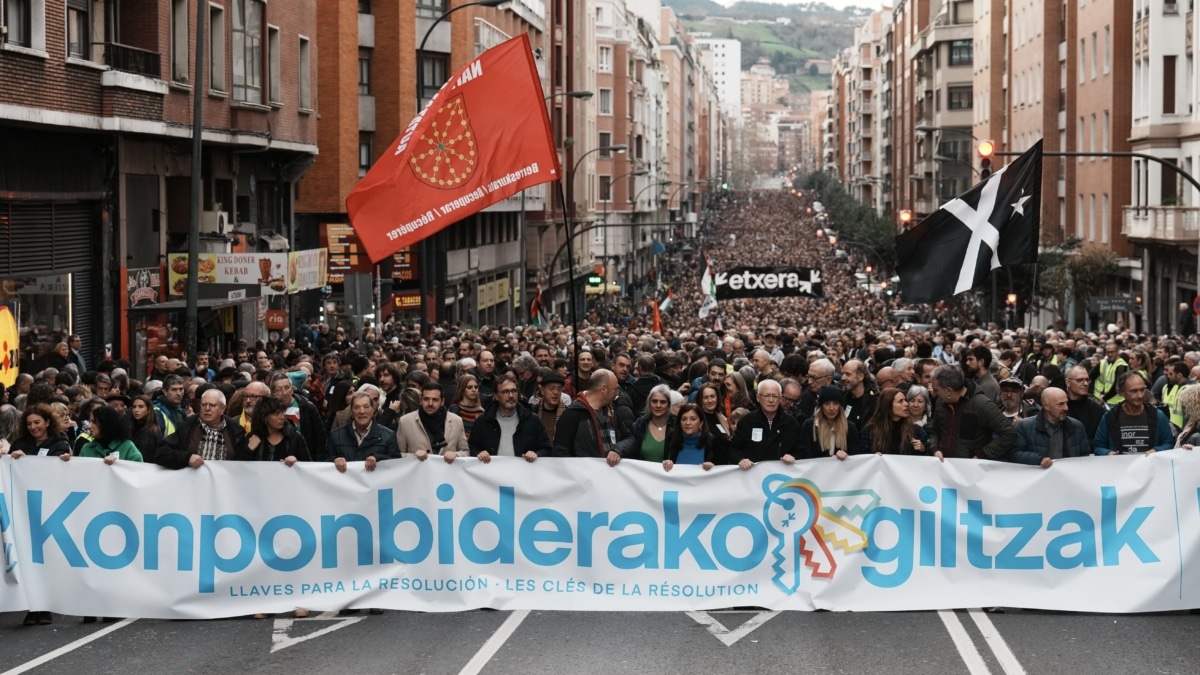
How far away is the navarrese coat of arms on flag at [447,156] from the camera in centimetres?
1686

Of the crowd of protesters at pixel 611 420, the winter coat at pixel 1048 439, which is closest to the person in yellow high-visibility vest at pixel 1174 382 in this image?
the crowd of protesters at pixel 611 420

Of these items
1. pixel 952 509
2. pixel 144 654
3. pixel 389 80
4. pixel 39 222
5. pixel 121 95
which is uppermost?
pixel 389 80

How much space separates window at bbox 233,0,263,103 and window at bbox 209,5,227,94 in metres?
0.73

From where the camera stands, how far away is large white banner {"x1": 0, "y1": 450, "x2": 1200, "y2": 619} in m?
11.0

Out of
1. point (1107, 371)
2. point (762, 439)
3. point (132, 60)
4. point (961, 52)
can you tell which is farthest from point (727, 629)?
point (961, 52)

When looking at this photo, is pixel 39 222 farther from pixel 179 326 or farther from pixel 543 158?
pixel 543 158

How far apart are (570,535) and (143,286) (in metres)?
18.9

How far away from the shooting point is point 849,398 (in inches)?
535

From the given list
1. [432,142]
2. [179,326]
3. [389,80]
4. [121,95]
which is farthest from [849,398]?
[389,80]

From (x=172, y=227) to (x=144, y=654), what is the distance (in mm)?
22054

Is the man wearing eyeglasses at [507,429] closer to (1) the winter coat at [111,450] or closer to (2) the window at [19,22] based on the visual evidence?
(1) the winter coat at [111,450]

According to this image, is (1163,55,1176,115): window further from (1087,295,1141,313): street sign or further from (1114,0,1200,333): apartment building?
(1087,295,1141,313): street sign

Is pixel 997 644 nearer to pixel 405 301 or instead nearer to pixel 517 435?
pixel 517 435

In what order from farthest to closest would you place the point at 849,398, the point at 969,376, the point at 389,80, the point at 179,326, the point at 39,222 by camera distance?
1. the point at 389,80
2. the point at 179,326
3. the point at 39,222
4. the point at 969,376
5. the point at 849,398
